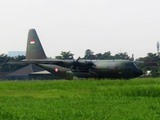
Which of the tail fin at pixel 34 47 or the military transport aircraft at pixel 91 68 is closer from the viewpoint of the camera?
the military transport aircraft at pixel 91 68

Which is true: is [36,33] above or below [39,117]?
above

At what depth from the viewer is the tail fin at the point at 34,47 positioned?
132ft

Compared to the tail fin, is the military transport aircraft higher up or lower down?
lower down

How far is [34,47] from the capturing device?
40469mm

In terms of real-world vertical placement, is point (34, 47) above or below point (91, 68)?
above

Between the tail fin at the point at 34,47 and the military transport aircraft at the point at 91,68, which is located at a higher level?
the tail fin at the point at 34,47

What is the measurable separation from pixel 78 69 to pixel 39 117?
2475 cm

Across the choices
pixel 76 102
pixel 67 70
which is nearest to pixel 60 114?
pixel 76 102

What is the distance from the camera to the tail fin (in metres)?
40.2

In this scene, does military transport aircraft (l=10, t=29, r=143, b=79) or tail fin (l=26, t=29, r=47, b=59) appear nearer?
military transport aircraft (l=10, t=29, r=143, b=79)

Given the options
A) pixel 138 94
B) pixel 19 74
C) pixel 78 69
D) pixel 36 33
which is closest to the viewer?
pixel 138 94

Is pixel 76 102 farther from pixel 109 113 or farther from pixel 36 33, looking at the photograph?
pixel 36 33

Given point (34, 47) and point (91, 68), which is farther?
point (34, 47)

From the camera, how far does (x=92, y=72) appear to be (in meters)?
34.0
